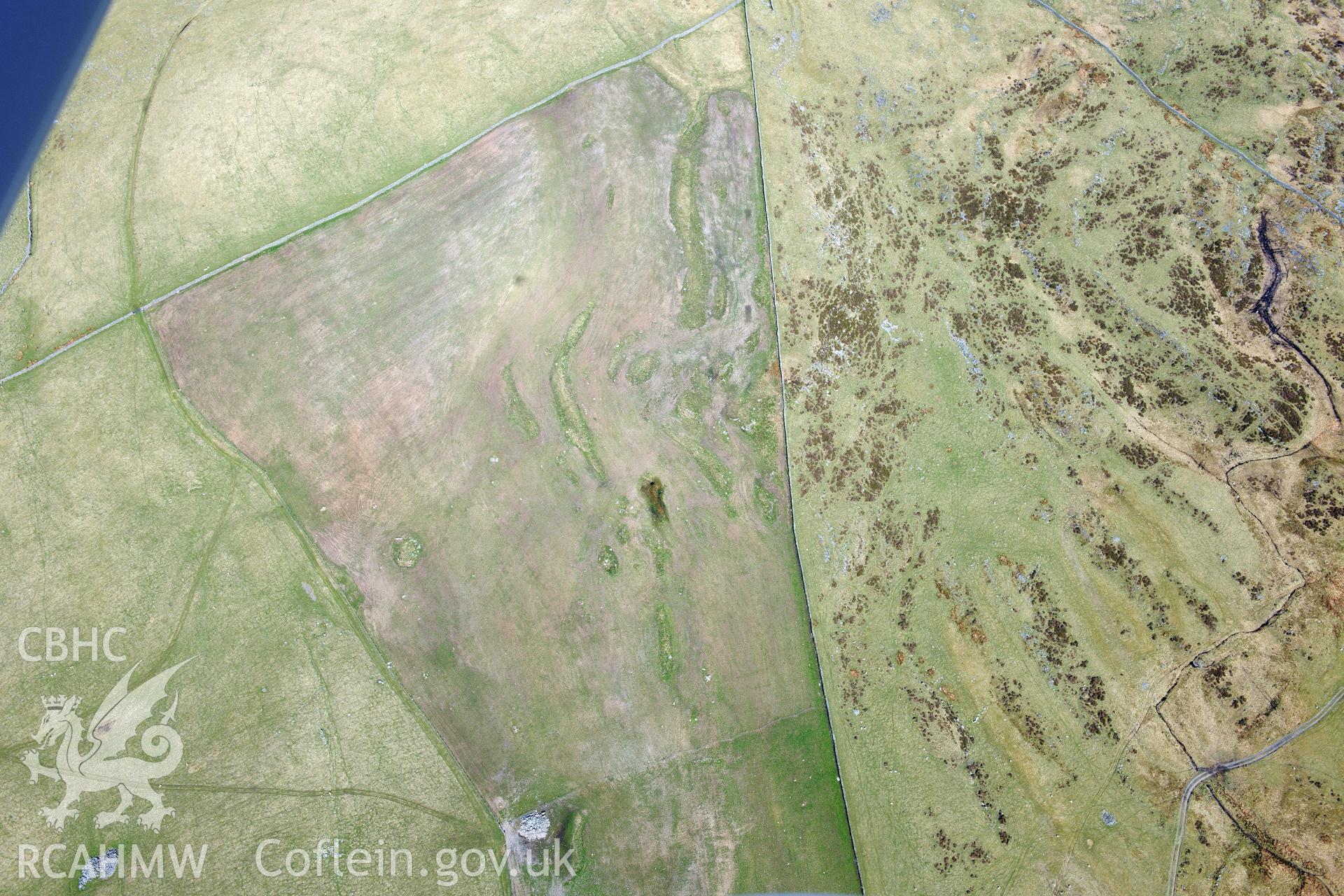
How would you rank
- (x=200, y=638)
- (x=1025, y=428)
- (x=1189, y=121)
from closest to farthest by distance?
(x=200, y=638)
(x=1025, y=428)
(x=1189, y=121)

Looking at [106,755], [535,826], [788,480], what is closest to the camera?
[106,755]

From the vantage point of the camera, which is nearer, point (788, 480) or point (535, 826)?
point (535, 826)

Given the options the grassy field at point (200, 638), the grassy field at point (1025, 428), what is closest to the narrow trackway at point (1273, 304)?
the grassy field at point (1025, 428)

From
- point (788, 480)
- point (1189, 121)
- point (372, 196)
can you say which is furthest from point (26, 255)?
point (1189, 121)

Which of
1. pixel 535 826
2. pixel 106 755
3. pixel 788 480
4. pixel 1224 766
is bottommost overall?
pixel 1224 766

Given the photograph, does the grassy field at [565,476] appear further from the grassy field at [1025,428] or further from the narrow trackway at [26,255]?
the narrow trackway at [26,255]

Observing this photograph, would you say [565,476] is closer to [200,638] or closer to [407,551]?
[407,551]

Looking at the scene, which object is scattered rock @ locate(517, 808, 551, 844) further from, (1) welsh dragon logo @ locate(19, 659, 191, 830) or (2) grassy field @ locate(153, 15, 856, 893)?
(1) welsh dragon logo @ locate(19, 659, 191, 830)
